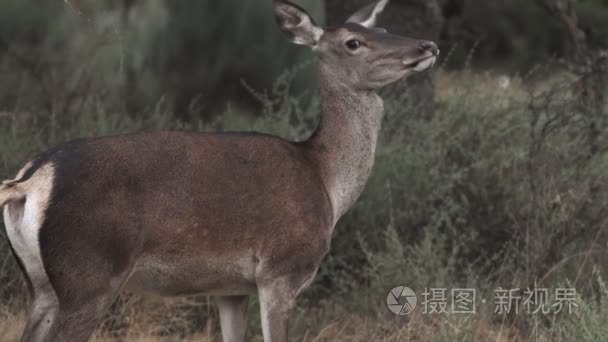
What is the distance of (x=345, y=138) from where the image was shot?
5504 mm

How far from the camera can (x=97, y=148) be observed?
4.66 metres

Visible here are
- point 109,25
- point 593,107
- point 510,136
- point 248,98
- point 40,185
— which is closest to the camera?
point 40,185

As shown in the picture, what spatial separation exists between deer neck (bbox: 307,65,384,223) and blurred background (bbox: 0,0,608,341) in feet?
2.55

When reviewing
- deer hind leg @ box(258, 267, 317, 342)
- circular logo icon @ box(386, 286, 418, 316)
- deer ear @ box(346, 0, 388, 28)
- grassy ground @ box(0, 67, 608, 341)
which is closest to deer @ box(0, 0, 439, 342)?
deer hind leg @ box(258, 267, 317, 342)

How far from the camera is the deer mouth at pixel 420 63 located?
536cm

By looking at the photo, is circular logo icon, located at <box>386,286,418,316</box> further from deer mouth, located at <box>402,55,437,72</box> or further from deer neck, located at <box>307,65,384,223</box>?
deer mouth, located at <box>402,55,437,72</box>

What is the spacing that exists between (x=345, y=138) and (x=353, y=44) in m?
0.44

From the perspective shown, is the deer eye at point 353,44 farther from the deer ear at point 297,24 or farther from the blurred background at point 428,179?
the blurred background at point 428,179

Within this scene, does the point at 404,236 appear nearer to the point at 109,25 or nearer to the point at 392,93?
the point at 392,93

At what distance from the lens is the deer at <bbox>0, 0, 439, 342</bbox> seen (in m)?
4.46

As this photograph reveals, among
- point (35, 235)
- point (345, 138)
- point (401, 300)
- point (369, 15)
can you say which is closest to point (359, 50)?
point (345, 138)

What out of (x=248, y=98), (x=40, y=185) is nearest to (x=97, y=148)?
(x=40, y=185)

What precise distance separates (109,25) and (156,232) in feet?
15.3

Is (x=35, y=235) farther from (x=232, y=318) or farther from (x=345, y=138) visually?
(x=345, y=138)
